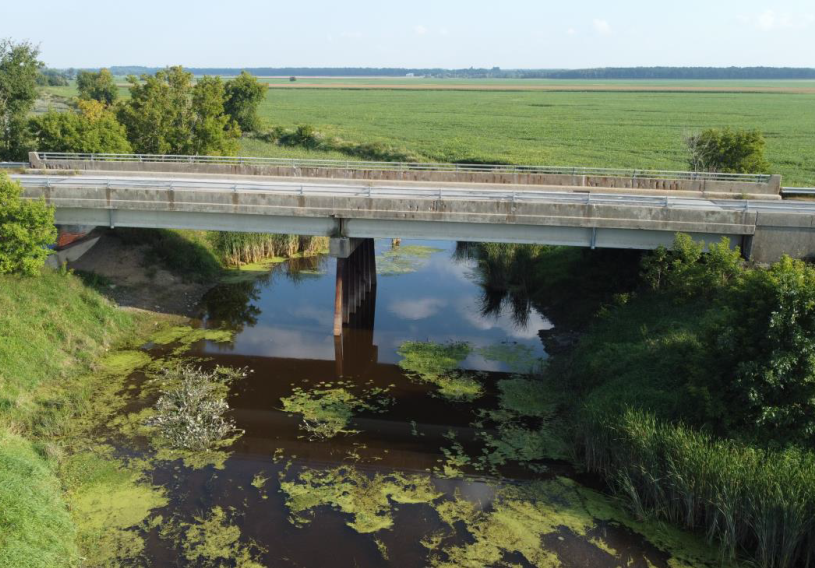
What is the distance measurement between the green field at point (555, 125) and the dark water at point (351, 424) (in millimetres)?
30052

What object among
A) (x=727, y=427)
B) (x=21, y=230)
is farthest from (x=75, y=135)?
(x=727, y=427)

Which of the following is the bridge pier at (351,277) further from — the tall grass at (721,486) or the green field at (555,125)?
the green field at (555,125)

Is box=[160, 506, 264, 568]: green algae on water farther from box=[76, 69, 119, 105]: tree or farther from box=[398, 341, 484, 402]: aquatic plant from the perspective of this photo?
box=[76, 69, 119, 105]: tree

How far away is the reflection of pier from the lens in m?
26.6

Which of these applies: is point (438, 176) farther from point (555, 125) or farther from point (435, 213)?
point (555, 125)

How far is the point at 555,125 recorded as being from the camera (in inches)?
3684

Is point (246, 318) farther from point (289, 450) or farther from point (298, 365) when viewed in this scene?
point (289, 450)

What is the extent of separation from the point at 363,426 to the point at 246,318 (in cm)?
1177

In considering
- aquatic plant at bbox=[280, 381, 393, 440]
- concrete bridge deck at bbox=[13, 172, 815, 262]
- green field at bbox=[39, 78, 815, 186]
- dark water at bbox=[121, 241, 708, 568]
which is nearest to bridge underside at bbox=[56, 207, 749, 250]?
concrete bridge deck at bbox=[13, 172, 815, 262]

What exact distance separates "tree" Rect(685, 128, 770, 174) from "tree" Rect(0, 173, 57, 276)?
3371cm

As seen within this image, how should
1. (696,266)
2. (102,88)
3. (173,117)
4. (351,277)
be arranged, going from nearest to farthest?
1. (696,266)
2. (351,277)
3. (173,117)
4. (102,88)

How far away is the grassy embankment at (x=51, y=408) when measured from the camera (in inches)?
577

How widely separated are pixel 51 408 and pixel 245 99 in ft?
193

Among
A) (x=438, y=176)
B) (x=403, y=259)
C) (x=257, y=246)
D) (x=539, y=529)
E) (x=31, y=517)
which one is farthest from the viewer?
(x=403, y=259)
